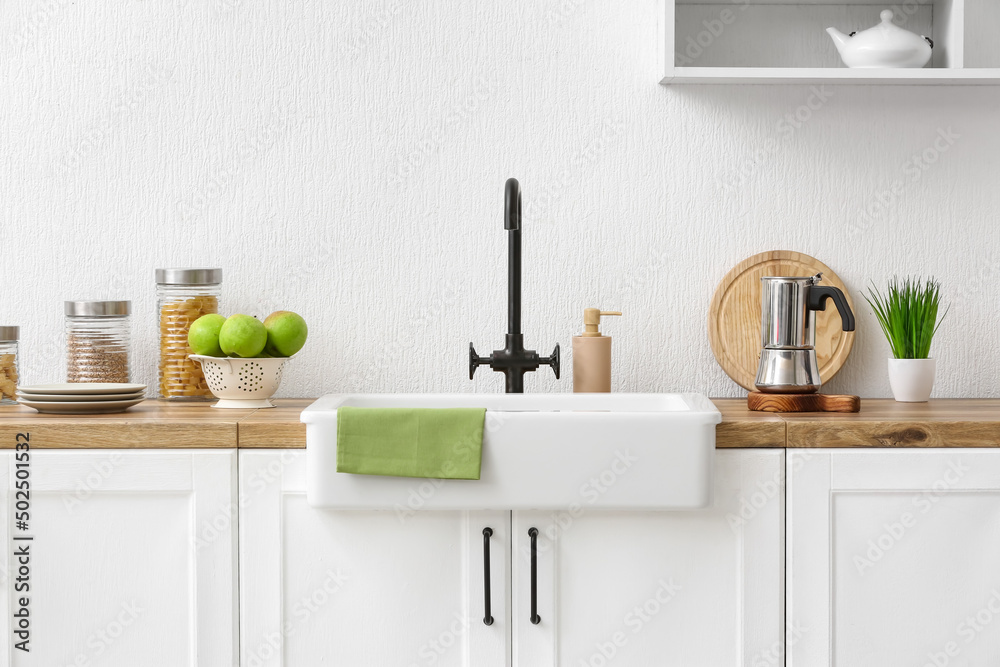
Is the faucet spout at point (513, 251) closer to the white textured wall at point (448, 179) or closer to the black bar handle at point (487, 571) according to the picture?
the white textured wall at point (448, 179)

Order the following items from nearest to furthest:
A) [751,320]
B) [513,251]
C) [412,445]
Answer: [412,445] < [513,251] < [751,320]

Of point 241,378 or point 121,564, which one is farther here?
point 241,378

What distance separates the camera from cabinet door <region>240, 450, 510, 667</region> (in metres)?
1.39

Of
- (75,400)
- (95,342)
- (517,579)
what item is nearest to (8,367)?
(95,342)

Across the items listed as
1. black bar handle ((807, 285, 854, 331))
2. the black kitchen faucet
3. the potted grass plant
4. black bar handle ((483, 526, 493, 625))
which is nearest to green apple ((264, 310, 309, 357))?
the black kitchen faucet

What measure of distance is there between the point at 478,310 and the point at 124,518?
2.59 ft

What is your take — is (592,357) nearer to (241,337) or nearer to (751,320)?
(751,320)

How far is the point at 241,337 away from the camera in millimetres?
1552

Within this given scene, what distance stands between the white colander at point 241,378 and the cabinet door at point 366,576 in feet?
0.71

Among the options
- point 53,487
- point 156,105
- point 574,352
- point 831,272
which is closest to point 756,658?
point 574,352

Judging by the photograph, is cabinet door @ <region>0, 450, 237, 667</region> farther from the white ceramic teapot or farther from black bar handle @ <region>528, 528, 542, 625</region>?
the white ceramic teapot

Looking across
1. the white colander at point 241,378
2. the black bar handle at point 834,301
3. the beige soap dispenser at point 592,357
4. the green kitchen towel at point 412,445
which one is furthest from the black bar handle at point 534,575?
the black bar handle at point 834,301

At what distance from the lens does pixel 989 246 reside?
1.83m

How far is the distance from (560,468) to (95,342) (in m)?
0.99
